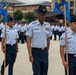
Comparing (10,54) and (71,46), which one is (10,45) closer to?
(10,54)

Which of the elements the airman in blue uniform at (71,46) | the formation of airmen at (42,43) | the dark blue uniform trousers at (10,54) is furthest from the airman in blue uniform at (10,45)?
the airman in blue uniform at (71,46)

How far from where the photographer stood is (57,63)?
37.8 ft

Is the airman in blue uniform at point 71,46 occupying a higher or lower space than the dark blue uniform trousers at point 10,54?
higher

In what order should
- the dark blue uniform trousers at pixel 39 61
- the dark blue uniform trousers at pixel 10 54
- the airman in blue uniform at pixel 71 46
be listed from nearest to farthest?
the airman in blue uniform at pixel 71 46 < the dark blue uniform trousers at pixel 39 61 < the dark blue uniform trousers at pixel 10 54

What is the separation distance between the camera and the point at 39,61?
20.1 feet

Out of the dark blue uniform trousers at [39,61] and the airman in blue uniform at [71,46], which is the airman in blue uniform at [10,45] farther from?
the airman in blue uniform at [71,46]

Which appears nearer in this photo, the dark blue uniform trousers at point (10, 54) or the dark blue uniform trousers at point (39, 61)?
the dark blue uniform trousers at point (39, 61)

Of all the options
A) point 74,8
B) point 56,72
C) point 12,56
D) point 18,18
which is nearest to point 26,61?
point 56,72

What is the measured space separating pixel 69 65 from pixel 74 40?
0.48 metres

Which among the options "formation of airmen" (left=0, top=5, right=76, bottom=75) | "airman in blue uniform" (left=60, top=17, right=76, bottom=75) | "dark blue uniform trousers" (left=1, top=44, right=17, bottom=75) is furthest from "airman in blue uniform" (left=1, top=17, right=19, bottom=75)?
"airman in blue uniform" (left=60, top=17, right=76, bottom=75)

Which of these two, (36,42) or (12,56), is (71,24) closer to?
(36,42)

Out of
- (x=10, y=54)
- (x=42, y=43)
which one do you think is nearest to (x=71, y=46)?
(x=42, y=43)

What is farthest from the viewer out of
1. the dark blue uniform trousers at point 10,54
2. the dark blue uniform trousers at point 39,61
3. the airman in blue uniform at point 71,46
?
the dark blue uniform trousers at point 10,54

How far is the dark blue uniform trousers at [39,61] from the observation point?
241 inches
